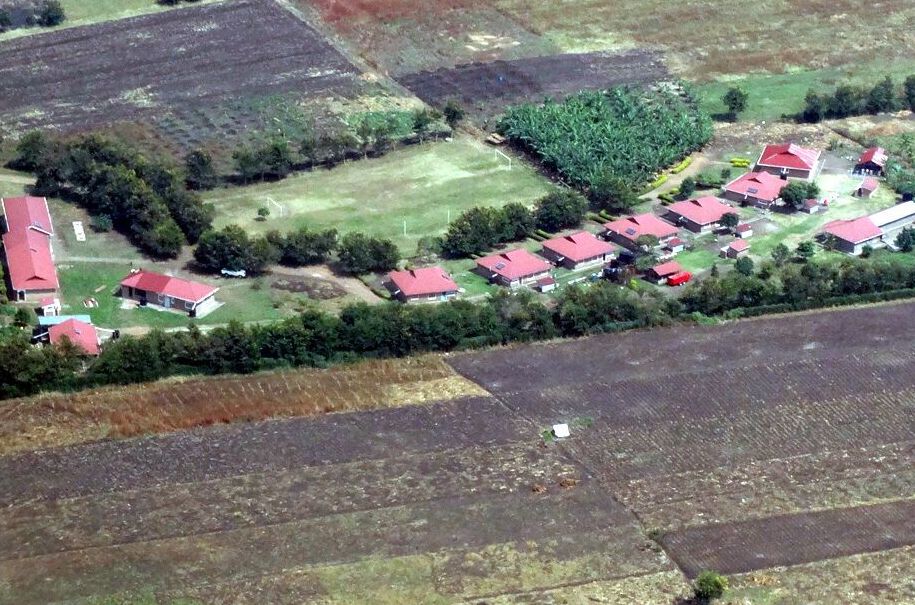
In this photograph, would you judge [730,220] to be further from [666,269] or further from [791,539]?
[791,539]

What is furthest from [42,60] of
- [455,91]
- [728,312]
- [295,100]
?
[728,312]

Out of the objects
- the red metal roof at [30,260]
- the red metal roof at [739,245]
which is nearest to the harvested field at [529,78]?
the red metal roof at [739,245]

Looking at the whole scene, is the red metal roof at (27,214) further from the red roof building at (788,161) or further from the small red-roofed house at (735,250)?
the red roof building at (788,161)

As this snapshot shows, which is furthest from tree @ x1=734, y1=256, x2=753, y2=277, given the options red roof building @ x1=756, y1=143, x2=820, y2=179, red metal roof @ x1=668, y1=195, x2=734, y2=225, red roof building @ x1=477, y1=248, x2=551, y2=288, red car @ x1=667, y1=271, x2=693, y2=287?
red roof building @ x1=756, y1=143, x2=820, y2=179

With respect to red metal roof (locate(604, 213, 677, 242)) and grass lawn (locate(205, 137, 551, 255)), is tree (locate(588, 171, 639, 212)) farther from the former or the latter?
Result: grass lawn (locate(205, 137, 551, 255))

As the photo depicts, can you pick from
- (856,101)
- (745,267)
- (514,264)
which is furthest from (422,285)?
(856,101)

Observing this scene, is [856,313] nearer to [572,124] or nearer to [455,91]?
[572,124]
